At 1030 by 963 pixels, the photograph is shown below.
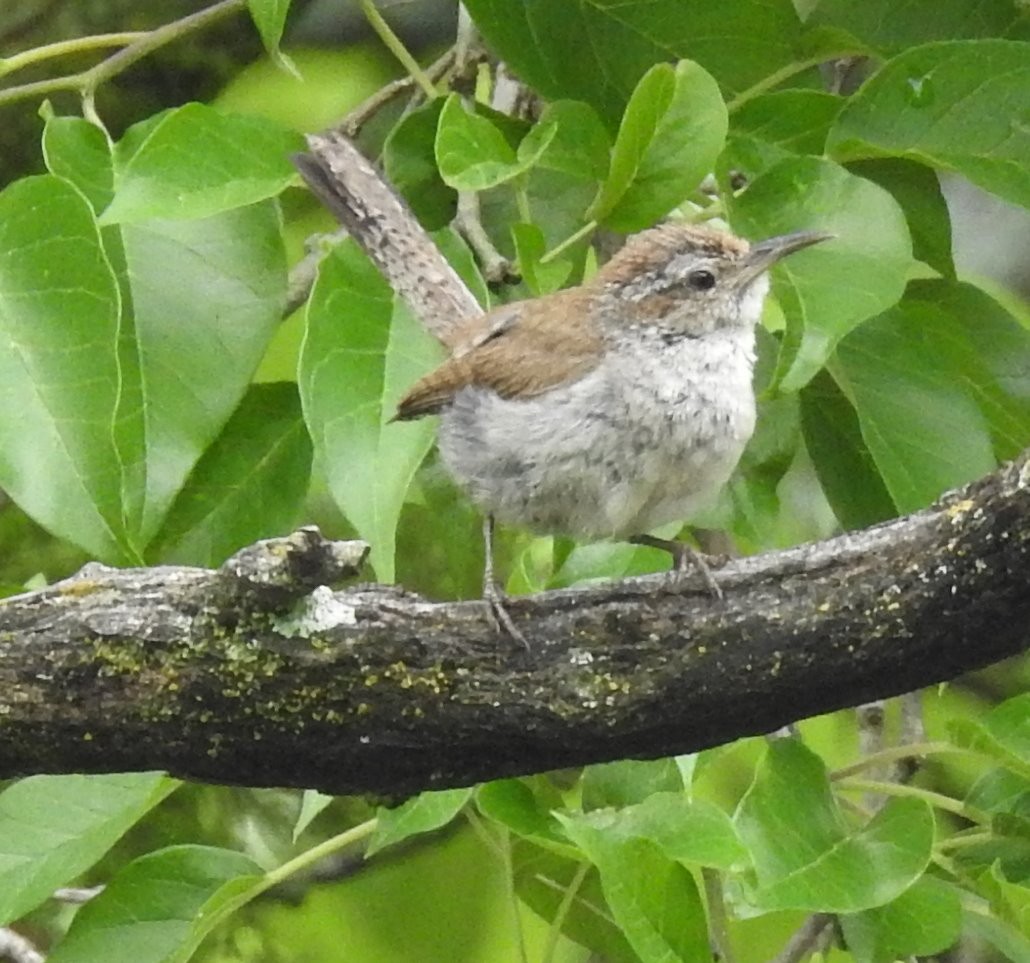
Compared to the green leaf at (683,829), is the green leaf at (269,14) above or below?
above

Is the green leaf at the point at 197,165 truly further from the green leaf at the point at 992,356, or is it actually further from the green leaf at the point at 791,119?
the green leaf at the point at 992,356

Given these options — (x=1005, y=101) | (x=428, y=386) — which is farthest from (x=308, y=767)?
(x=1005, y=101)

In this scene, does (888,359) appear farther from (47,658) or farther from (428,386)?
(47,658)

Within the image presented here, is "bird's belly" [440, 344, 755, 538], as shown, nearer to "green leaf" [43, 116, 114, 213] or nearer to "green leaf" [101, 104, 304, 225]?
"green leaf" [101, 104, 304, 225]

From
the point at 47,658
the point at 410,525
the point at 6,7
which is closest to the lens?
the point at 47,658

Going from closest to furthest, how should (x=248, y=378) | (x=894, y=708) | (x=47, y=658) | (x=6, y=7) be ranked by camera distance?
1. (x=47, y=658)
2. (x=248, y=378)
3. (x=894, y=708)
4. (x=6, y=7)

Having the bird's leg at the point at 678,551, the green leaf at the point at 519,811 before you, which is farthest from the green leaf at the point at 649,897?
the bird's leg at the point at 678,551

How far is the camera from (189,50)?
14.0 ft

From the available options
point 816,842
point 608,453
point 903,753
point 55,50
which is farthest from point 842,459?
point 55,50

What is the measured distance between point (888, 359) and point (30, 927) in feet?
8.38

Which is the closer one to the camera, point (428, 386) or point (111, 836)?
point (111, 836)

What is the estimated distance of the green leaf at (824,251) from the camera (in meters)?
2.41

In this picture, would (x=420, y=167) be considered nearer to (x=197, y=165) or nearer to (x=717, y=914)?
(x=197, y=165)

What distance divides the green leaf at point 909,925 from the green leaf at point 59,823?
1.01 m
